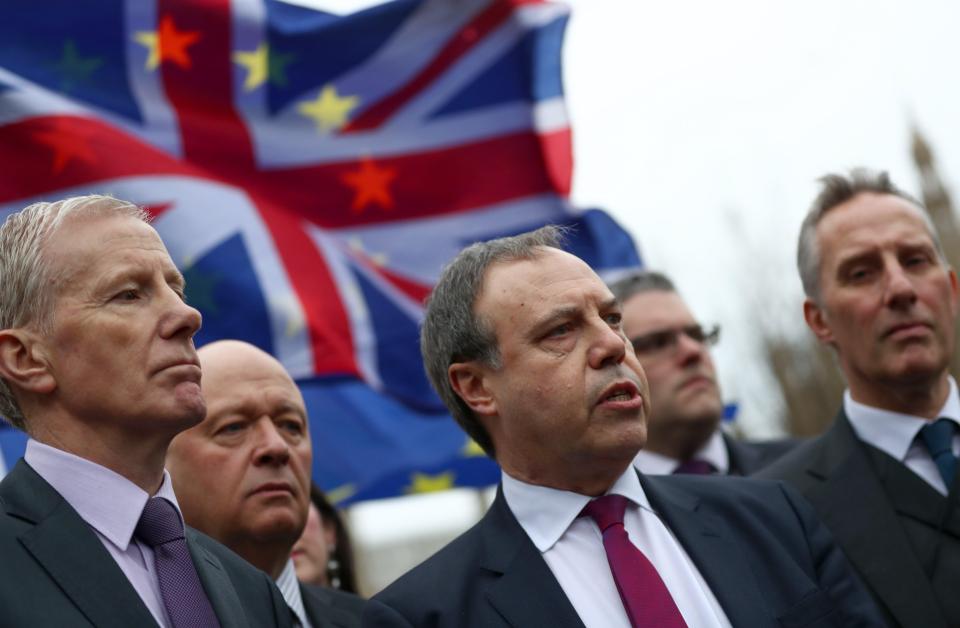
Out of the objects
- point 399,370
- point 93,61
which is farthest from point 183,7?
point 399,370

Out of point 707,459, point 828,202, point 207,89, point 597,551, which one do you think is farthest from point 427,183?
point 597,551

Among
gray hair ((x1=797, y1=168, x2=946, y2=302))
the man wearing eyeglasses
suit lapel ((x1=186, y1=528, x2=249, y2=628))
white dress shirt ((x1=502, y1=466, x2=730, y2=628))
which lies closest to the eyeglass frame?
the man wearing eyeglasses

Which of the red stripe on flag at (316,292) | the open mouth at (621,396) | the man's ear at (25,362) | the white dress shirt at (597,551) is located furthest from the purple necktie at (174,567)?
the red stripe on flag at (316,292)

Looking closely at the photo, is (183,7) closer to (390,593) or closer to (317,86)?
(317,86)

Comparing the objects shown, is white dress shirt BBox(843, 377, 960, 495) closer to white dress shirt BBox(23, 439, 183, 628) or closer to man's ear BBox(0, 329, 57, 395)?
white dress shirt BBox(23, 439, 183, 628)

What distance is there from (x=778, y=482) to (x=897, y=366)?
0.78m

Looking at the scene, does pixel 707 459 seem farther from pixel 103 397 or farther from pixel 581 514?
pixel 103 397

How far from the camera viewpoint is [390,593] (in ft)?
11.5

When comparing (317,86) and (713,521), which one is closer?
(713,521)

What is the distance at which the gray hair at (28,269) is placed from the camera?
3182mm

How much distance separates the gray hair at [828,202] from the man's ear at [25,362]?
277 cm

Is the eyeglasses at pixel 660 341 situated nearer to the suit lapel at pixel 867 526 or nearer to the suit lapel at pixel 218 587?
the suit lapel at pixel 867 526

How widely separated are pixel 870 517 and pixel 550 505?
122cm

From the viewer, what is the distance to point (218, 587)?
3.23 meters
